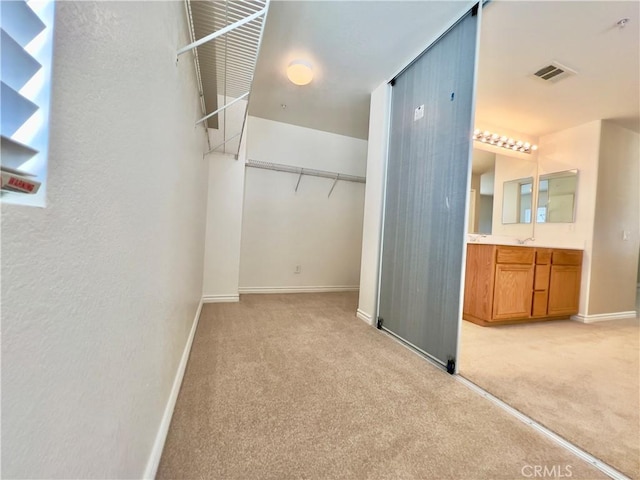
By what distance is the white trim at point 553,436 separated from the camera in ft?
3.26

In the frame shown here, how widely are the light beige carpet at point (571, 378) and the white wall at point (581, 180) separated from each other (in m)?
0.98

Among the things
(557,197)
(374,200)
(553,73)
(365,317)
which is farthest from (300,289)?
(557,197)

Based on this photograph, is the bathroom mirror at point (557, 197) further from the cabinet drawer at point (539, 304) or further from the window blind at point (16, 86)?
the window blind at point (16, 86)

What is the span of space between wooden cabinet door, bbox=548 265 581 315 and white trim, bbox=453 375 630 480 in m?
2.28

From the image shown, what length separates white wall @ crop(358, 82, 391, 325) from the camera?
8.02 ft

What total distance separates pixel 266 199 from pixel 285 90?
1388 millimetres

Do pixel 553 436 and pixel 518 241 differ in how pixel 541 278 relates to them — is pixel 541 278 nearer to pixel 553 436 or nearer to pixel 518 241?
pixel 518 241

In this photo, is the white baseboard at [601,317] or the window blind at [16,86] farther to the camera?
the white baseboard at [601,317]

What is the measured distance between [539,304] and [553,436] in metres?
2.24

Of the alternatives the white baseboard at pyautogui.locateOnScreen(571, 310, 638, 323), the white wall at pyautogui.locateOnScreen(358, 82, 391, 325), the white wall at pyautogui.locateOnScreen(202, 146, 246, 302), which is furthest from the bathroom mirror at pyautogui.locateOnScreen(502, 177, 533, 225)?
the white wall at pyautogui.locateOnScreen(202, 146, 246, 302)

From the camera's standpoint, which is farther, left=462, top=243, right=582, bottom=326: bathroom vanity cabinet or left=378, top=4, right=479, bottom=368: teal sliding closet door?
left=462, top=243, right=582, bottom=326: bathroom vanity cabinet

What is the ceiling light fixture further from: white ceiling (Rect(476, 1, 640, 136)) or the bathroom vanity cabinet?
the bathroom vanity cabinet

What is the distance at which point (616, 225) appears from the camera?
3.17 metres

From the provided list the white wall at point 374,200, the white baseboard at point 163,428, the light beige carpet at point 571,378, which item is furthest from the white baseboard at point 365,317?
the white baseboard at point 163,428
